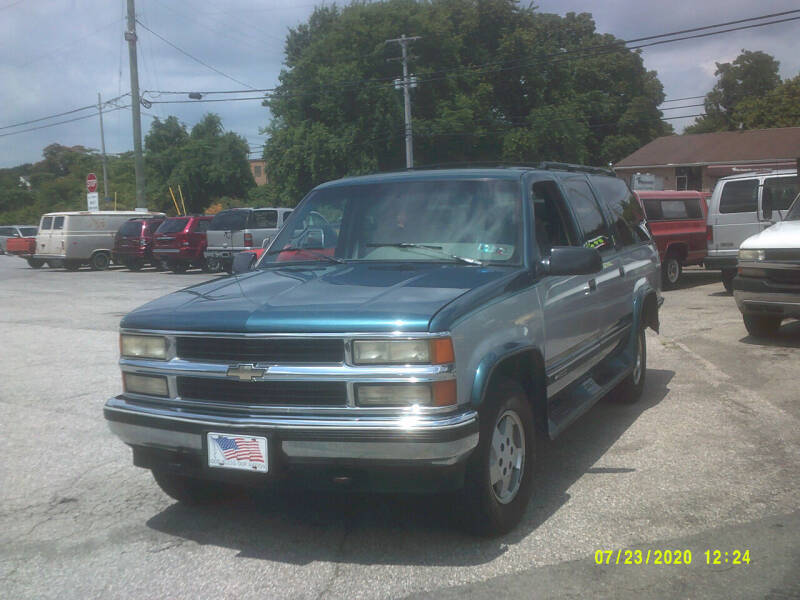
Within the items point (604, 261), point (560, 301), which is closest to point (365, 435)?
point (560, 301)

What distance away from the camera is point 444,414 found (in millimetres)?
3695

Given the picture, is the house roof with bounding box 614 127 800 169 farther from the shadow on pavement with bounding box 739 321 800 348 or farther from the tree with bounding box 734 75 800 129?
the shadow on pavement with bounding box 739 321 800 348

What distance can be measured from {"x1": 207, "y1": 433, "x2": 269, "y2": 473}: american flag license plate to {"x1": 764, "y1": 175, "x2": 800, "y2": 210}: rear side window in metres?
14.1

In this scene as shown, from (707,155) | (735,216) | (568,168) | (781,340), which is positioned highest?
(707,155)

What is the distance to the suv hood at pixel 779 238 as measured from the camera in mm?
9438

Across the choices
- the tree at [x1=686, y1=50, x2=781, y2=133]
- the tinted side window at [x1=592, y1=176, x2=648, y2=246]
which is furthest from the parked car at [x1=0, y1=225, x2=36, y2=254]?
the tree at [x1=686, y1=50, x2=781, y2=133]

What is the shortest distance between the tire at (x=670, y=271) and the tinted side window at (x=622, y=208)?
31.5 ft

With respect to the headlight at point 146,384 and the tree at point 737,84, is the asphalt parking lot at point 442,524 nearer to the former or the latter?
the headlight at point 146,384

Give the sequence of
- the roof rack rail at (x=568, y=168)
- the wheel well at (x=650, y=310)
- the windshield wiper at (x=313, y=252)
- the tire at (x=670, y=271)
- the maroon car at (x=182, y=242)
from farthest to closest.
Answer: the maroon car at (x=182, y=242) < the tire at (x=670, y=271) < the wheel well at (x=650, y=310) < the roof rack rail at (x=568, y=168) < the windshield wiper at (x=313, y=252)

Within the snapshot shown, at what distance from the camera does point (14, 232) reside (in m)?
45.4

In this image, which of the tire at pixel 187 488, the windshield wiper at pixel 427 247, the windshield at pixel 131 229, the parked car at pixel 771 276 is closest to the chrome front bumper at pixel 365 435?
the tire at pixel 187 488

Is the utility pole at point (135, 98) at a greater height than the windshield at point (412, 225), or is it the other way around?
the utility pole at point (135, 98)

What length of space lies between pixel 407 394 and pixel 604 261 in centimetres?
307

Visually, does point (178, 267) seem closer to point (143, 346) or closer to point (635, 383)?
point (635, 383)
